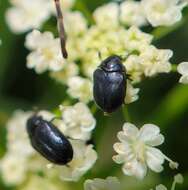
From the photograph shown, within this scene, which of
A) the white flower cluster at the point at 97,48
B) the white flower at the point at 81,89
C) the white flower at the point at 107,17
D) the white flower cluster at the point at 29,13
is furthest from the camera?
the white flower cluster at the point at 29,13

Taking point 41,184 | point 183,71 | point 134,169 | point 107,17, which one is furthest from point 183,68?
point 41,184

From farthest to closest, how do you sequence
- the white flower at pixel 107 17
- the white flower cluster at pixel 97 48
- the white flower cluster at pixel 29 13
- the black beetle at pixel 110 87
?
the white flower cluster at pixel 29 13 < the white flower at pixel 107 17 < the white flower cluster at pixel 97 48 < the black beetle at pixel 110 87

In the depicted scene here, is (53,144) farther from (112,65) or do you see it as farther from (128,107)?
(128,107)

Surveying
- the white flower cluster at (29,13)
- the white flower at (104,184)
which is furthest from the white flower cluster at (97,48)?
the white flower at (104,184)

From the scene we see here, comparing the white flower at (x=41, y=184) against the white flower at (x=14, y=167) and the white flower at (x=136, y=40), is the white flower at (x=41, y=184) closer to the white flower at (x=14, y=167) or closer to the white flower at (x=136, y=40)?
the white flower at (x=14, y=167)

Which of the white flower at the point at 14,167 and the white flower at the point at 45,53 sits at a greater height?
the white flower at the point at 45,53

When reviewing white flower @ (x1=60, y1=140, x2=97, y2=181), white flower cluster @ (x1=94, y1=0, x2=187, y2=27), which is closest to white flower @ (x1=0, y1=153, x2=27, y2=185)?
white flower @ (x1=60, y1=140, x2=97, y2=181)

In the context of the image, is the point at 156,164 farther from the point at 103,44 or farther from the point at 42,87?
the point at 42,87
